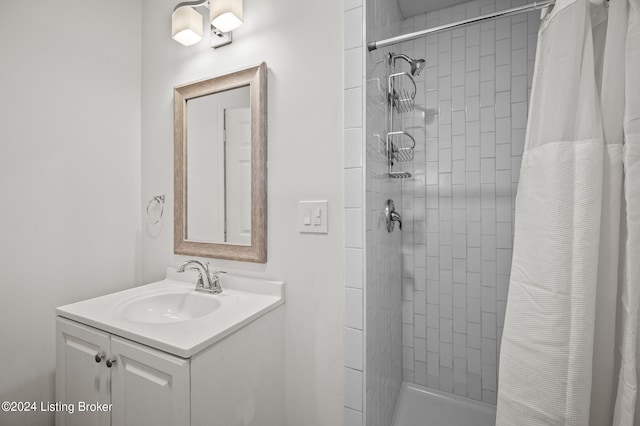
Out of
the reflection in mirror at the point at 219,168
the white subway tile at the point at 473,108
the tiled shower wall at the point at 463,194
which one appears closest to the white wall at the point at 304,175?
the reflection in mirror at the point at 219,168

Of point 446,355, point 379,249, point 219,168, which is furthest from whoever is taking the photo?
point 446,355

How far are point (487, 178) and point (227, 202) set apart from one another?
1.51 metres

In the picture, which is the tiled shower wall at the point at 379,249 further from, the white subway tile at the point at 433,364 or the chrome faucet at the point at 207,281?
the chrome faucet at the point at 207,281

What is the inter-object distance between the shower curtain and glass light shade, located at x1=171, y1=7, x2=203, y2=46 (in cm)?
142

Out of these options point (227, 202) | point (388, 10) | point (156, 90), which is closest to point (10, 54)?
point (156, 90)

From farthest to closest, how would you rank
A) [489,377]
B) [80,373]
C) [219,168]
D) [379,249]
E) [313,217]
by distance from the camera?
[489,377], [219,168], [379,249], [313,217], [80,373]

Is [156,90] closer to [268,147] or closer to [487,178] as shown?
[268,147]

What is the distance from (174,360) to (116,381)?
314 millimetres

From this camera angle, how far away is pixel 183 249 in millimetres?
1471

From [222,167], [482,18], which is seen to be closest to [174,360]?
[222,167]

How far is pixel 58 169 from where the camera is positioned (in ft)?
4.28

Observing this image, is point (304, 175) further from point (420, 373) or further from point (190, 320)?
point (420, 373)

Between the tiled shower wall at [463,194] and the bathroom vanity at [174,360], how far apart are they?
3.60ft

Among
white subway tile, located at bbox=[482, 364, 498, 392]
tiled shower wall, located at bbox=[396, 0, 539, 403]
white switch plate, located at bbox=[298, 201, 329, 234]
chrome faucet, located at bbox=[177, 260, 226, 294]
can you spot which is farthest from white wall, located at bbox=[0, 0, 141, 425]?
white subway tile, located at bbox=[482, 364, 498, 392]
